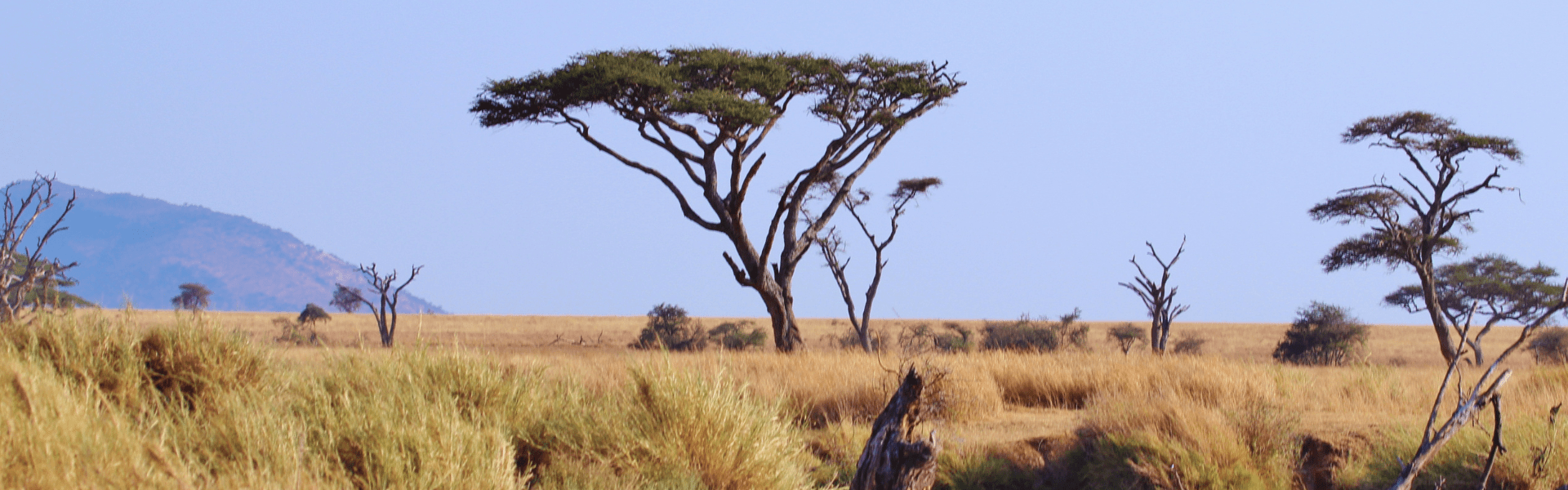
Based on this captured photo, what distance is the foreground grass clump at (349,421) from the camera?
137 inches

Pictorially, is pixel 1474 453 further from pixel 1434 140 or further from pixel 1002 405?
pixel 1434 140

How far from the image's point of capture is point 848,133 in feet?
57.5

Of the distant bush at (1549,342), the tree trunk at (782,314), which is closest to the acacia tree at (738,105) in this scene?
the tree trunk at (782,314)

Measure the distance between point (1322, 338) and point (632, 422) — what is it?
88.8 feet

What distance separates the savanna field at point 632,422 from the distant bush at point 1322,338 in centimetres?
1791

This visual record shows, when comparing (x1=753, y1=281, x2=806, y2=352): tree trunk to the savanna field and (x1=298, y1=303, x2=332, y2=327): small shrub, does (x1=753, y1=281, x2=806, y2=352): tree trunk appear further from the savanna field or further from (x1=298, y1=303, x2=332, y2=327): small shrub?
(x1=298, y1=303, x2=332, y2=327): small shrub

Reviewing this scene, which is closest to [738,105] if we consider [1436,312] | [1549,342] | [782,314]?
[782,314]

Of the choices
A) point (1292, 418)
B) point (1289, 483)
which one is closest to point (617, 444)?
point (1289, 483)

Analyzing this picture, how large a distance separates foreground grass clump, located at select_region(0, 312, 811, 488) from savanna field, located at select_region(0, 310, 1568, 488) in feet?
0.05

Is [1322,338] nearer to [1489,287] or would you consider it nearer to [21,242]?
[1489,287]

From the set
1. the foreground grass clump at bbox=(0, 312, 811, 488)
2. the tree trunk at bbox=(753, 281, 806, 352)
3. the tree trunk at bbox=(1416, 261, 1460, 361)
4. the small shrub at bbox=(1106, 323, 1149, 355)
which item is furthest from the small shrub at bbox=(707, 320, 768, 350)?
the foreground grass clump at bbox=(0, 312, 811, 488)

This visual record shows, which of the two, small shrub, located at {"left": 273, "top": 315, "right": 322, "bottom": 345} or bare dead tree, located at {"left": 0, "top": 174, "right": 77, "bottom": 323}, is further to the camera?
small shrub, located at {"left": 273, "top": 315, "right": 322, "bottom": 345}

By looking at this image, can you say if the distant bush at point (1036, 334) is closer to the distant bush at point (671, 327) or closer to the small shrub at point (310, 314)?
the distant bush at point (671, 327)

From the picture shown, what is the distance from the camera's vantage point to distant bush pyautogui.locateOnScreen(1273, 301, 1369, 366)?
2725 cm
